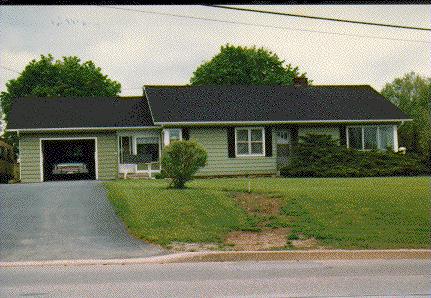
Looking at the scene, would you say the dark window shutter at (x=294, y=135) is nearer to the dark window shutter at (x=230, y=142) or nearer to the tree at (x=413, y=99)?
the dark window shutter at (x=230, y=142)

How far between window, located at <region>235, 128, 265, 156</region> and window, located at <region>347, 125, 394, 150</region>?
4.79 m

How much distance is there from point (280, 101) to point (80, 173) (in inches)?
452

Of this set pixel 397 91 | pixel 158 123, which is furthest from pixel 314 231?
pixel 397 91

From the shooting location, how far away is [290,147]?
105ft

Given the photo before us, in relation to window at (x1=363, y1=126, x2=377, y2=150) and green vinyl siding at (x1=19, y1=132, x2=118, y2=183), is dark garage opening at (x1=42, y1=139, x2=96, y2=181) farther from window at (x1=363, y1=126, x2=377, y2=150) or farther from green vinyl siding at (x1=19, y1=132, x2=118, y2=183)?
window at (x1=363, y1=126, x2=377, y2=150)

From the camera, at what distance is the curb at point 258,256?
11445 millimetres

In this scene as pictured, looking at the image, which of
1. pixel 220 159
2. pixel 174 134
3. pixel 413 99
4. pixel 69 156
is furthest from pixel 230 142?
pixel 413 99

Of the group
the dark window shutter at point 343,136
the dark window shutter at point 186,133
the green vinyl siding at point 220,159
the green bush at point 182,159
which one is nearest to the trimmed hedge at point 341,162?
the dark window shutter at point 343,136

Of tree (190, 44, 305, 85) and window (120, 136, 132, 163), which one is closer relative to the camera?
window (120, 136, 132, 163)

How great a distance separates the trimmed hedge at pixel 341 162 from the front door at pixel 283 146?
0.46m

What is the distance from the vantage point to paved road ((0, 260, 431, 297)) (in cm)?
834

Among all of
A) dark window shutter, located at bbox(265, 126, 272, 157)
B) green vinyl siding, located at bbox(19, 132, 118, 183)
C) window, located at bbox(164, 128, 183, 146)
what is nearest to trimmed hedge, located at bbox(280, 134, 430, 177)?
dark window shutter, located at bbox(265, 126, 272, 157)

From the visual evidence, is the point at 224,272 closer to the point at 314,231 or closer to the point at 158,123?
the point at 314,231

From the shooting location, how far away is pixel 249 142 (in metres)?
31.4
